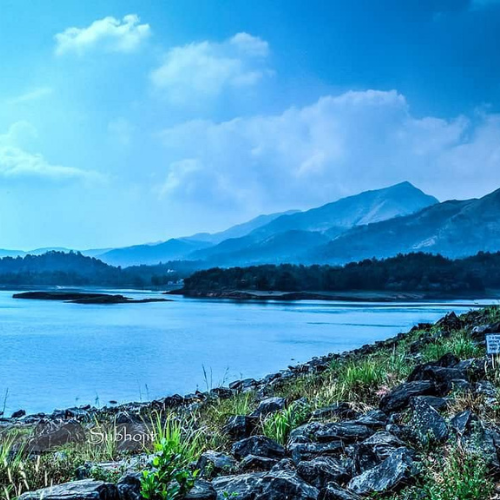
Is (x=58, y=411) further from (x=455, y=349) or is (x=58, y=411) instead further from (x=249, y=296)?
(x=249, y=296)

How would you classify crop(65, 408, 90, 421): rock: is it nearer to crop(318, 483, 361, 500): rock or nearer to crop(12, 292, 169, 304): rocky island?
crop(318, 483, 361, 500): rock

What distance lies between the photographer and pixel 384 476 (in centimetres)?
420

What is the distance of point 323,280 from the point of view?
101 metres

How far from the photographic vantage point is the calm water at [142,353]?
1619 cm

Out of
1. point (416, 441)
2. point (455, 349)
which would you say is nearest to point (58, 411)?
point (455, 349)

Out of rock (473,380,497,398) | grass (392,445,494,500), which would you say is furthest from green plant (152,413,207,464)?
rock (473,380,497,398)

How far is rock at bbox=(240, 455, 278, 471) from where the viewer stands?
4695mm

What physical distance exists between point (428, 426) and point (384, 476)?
873 mm

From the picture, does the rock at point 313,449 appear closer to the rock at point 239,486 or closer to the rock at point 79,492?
the rock at point 239,486

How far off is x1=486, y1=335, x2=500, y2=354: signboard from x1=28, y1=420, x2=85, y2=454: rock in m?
4.91

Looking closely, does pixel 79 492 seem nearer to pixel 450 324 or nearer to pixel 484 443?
pixel 484 443

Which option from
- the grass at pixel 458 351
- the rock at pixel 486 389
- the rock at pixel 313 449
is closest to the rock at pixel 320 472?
the rock at pixel 313 449

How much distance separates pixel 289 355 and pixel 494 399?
59.8 ft

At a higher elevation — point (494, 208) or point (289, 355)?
point (494, 208)
